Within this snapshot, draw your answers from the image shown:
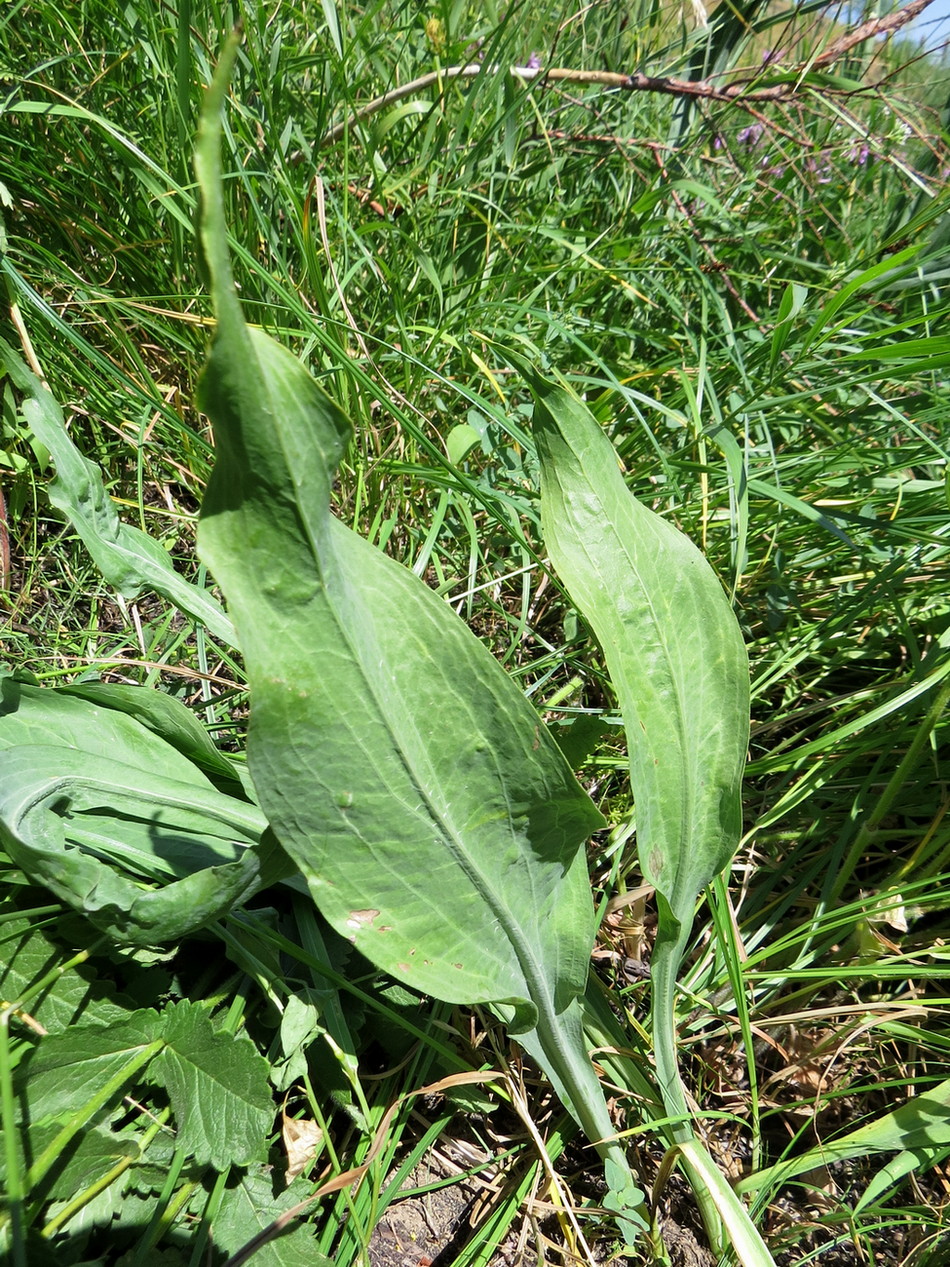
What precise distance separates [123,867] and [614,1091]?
677 millimetres

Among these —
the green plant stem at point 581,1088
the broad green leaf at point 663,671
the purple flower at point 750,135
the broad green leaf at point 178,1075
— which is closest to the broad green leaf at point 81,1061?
the broad green leaf at point 178,1075

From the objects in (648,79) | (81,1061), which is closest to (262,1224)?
(81,1061)

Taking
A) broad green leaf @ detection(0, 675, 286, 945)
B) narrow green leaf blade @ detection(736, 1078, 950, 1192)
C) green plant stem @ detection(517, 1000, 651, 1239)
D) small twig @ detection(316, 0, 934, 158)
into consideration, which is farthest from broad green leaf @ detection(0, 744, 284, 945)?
small twig @ detection(316, 0, 934, 158)

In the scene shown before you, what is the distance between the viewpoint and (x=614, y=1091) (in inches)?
41.3

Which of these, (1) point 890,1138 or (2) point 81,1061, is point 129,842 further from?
(1) point 890,1138

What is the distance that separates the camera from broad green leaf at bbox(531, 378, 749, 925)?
87 centimetres

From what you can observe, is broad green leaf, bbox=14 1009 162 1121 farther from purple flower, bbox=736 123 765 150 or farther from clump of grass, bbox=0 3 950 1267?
purple flower, bbox=736 123 765 150

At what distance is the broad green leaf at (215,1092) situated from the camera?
32.2 inches

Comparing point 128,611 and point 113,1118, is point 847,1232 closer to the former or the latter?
point 113,1118

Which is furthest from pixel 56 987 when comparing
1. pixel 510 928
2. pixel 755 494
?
pixel 755 494

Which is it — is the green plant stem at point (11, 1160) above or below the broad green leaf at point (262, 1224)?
above

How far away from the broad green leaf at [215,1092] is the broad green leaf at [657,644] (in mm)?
462

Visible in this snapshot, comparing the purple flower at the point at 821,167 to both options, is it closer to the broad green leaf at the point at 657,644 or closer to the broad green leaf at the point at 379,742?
the broad green leaf at the point at 657,644

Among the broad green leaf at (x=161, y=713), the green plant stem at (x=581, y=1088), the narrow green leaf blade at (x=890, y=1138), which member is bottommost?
the narrow green leaf blade at (x=890, y=1138)
